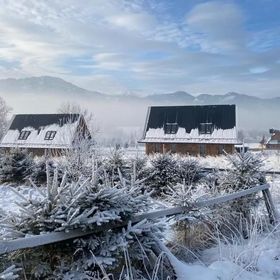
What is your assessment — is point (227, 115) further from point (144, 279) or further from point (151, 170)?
point (144, 279)

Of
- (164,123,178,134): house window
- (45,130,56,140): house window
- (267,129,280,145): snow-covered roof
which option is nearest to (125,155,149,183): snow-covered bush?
(164,123,178,134): house window

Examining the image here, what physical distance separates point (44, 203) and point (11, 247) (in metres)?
0.48

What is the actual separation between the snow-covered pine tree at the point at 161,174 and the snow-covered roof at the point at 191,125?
15.4 meters

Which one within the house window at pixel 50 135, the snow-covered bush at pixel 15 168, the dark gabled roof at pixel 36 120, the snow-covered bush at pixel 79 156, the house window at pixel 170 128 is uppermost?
the dark gabled roof at pixel 36 120

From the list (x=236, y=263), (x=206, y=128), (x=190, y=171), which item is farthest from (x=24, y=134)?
(x=236, y=263)

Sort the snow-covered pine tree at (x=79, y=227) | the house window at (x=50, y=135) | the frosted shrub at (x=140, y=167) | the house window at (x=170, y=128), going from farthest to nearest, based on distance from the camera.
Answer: the house window at (x=50, y=135), the house window at (x=170, y=128), the frosted shrub at (x=140, y=167), the snow-covered pine tree at (x=79, y=227)

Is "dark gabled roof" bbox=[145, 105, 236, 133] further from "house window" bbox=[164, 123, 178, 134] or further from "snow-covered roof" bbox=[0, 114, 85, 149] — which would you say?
"snow-covered roof" bbox=[0, 114, 85, 149]

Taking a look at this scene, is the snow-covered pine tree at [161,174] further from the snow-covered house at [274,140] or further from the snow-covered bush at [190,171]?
the snow-covered house at [274,140]

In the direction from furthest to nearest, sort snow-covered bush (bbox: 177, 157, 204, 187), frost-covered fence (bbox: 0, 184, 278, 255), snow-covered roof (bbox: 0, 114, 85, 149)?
1. snow-covered roof (bbox: 0, 114, 85, 149)
2. snow-covered bush (bbox: 177, 157, 204, 187)
3. frost-covered fence (bbox: 0, 184, 278, 255)

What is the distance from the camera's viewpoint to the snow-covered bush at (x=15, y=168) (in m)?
14.1

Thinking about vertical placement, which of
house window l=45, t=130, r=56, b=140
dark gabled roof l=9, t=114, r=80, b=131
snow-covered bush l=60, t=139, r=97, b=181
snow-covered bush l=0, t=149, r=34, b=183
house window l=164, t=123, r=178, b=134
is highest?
dark gabled roof l=9, t=114, r=80, b=131

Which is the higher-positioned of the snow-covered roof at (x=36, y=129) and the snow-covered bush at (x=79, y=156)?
the snow-covered roof at (x=36, y=129)

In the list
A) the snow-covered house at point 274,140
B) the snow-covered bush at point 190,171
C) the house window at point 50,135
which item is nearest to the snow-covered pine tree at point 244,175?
the snow-covered bush at point 190,171

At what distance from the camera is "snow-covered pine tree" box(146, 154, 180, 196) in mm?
11820
